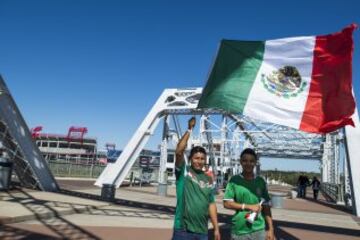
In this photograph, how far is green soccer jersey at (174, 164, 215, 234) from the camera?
17.0 feet

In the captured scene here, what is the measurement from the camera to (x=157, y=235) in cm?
1042

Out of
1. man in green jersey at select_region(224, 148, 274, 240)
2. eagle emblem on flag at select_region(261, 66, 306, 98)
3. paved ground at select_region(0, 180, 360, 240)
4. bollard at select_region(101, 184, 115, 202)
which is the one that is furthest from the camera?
bollard at select_region(101, 184, 115, 202)

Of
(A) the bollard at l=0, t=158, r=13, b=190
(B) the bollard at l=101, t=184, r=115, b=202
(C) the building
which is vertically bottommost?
(B) the bollard at l=101, t=184, r=115, b=202

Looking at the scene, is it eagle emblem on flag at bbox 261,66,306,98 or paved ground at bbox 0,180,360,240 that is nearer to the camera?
eagle emblem on flag at bbox 261,66,306,98

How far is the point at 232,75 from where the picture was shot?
8.90 m

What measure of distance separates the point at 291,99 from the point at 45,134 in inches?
4490

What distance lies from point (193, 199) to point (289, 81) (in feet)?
→ 13.9

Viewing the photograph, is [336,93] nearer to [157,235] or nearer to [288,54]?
[288,54]

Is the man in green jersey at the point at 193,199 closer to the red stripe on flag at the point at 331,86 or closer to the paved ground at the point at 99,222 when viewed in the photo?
the red stripe on flag at the point at 331,86

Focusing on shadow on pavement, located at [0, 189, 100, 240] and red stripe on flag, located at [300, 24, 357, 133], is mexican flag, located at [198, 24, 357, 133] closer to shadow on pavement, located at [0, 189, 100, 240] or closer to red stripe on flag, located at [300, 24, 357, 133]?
red stripe on flag, located at [300, 24, 357, 133]

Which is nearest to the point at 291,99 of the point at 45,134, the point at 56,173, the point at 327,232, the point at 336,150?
the point at 327,232

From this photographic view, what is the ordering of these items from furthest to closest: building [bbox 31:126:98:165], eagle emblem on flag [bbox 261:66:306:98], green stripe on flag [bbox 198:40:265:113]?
building [bbox 31:126:98:165] → green stripe on flag [bbox 198:40:265:113] → eagle emblem on flag [bbox 261:66:306:98]

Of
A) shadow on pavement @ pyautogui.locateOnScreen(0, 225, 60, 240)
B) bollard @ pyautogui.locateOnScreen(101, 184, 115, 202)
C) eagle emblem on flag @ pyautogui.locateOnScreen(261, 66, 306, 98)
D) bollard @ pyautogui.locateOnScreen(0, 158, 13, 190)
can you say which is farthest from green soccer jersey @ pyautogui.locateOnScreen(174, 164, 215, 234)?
bollard @ pyautogui.locateOnScreen(0, 158, 13, 190)

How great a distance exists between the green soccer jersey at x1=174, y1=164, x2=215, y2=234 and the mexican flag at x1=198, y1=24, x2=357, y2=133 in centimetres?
333
